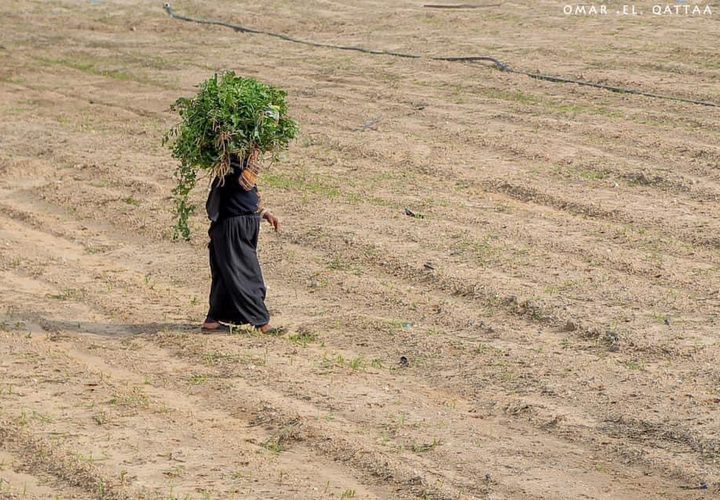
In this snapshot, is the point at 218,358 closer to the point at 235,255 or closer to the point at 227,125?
the point at 235,255

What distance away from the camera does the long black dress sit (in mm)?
9383

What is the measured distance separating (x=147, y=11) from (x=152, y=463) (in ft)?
52.6

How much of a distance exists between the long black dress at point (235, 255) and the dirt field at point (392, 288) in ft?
0.67

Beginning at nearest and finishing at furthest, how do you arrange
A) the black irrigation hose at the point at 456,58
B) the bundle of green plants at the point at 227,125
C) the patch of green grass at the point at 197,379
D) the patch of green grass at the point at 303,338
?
the patch of green grass at the point at 197,379 < the bundle of green plants at the point at 227,125 < the patch of green grass at the point at 303,338 < the black irrigation hose at the point at 456,58

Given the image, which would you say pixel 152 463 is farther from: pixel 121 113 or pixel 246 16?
pixel 246 16

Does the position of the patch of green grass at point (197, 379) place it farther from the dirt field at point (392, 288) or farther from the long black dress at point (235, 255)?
the long black dress at point (235, 255)

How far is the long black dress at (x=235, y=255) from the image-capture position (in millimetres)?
9383

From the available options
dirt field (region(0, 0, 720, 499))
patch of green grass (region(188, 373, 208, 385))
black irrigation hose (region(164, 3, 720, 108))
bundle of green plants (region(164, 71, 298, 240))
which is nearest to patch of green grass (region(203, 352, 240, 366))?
dirt field (region(0, 0, 720, 499))

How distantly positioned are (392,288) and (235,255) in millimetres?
1457

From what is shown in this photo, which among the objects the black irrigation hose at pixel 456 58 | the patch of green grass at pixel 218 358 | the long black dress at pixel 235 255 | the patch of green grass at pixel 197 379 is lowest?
the patch of green grass at pixel 197 379

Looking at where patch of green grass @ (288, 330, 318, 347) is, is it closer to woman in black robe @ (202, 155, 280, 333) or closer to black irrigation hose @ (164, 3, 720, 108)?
woman in black robe @ (202, 155, 280, 333)

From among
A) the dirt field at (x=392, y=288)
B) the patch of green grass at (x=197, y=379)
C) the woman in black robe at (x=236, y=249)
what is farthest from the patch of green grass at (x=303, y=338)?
the patch of green grass at (x=197, y=379)

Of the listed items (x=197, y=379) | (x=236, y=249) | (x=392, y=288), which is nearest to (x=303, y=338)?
(x=236, y=249)

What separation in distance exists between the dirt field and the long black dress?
8.0 inches
